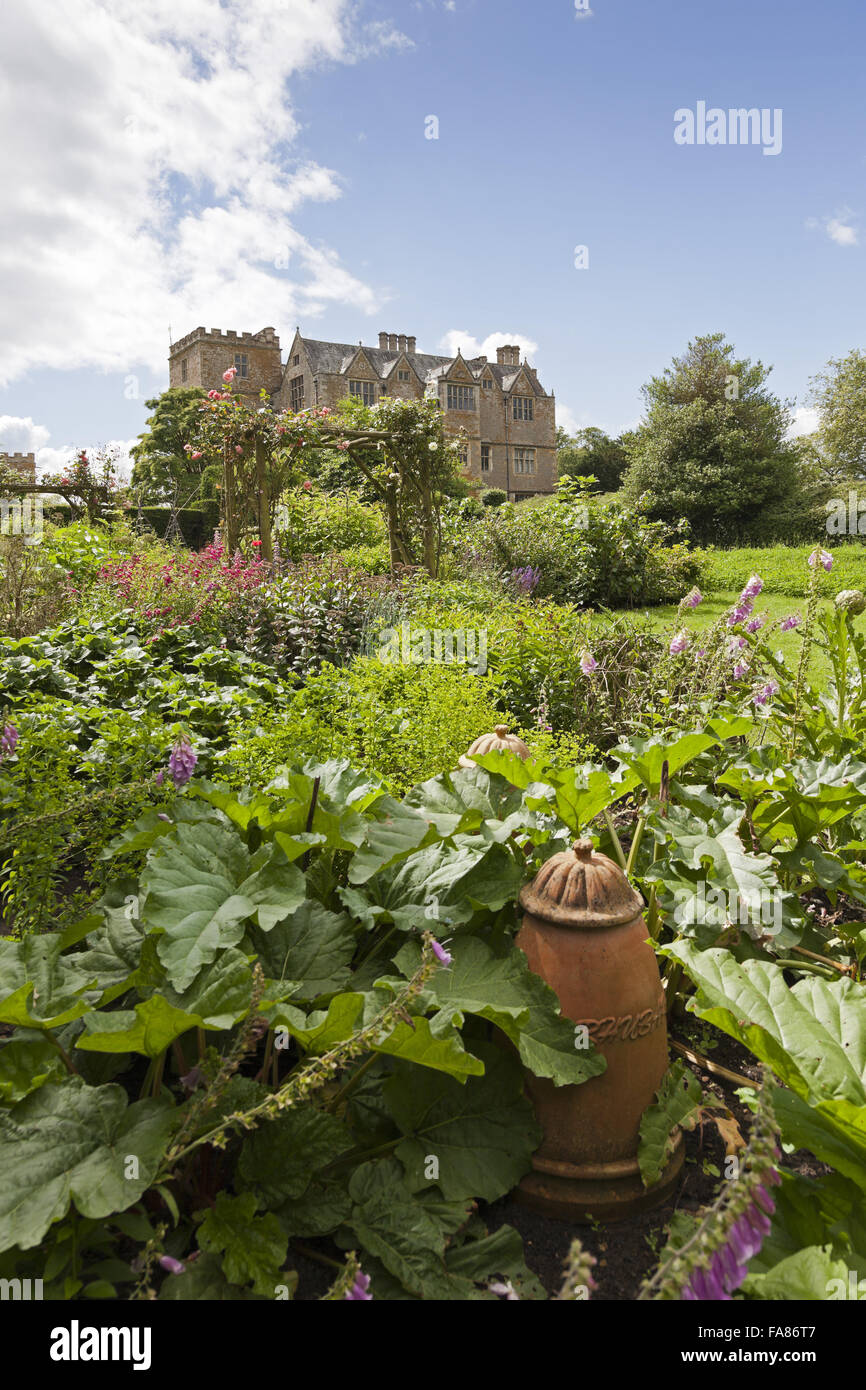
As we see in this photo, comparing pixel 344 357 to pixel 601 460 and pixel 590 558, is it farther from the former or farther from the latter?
pixel 590 558

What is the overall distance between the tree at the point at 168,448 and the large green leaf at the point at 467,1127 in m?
30.5

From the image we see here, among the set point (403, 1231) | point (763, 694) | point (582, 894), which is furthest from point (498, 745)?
point (763, 694)

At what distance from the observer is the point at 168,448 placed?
33188mm

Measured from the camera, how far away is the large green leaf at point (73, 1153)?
1214mm

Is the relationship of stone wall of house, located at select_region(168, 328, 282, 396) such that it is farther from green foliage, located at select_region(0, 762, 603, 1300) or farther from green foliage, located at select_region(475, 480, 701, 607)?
green foliage, located at select_region(0, 762, 603, 1300)

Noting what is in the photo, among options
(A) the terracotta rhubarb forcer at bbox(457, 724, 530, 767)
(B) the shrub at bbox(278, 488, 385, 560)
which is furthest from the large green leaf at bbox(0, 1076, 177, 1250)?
(B) the shrub at bbox(278, 488, 385, 560)

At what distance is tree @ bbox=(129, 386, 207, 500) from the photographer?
101 feet

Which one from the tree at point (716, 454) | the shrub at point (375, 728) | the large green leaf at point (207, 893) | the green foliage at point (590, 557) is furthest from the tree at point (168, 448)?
the large green leaf at point (207, 893)

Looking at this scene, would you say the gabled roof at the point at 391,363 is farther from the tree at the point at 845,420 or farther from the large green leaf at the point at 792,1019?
the large green leaf at the point at 792,1019

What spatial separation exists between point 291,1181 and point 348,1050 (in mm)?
420

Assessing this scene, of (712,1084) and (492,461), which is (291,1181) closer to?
(712,1084)

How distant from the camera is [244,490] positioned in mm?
9938

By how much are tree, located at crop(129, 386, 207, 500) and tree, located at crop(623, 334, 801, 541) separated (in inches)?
661
